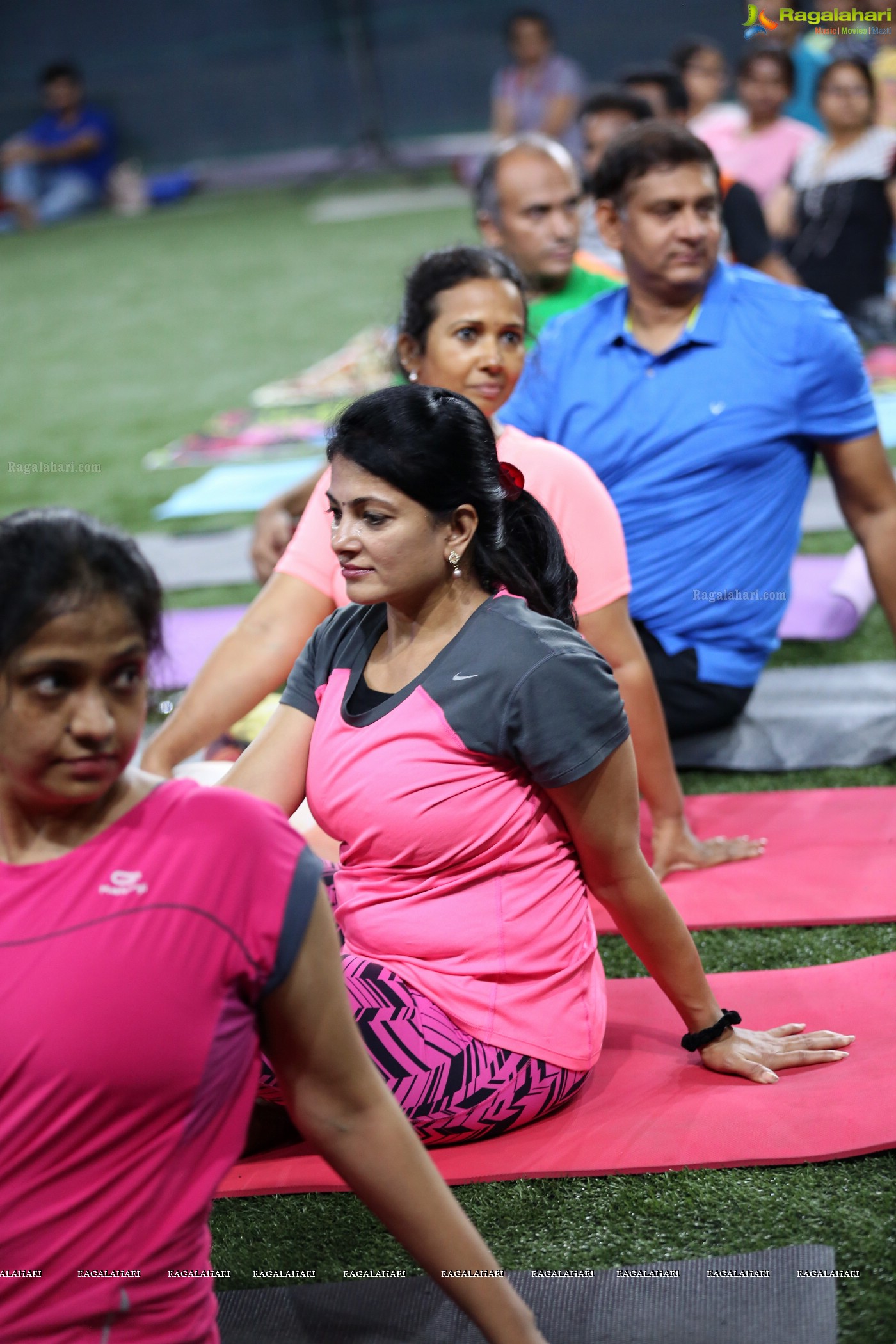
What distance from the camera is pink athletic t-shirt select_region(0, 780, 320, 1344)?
47.9 inches

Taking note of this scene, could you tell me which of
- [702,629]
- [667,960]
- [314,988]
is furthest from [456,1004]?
[702,629]

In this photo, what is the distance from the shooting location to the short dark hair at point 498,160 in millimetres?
4070

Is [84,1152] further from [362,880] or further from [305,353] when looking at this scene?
[305,353]

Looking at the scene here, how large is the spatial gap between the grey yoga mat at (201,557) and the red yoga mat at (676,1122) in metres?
2.95

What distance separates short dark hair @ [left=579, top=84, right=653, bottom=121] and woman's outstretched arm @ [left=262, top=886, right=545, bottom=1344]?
4767 millimetres

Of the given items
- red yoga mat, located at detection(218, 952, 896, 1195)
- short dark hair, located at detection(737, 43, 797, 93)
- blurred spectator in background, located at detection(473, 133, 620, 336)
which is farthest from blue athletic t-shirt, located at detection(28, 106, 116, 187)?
red yoga mat, located at detection(218, 952, 896, 1195)

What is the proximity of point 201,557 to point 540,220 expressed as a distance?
183cm

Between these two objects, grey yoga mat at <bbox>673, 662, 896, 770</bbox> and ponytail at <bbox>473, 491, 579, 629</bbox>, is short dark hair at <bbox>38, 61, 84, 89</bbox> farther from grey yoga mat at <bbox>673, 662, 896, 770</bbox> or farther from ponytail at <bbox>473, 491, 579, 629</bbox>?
ponytail at <bbox>473, 491, 579, 629</bbox>

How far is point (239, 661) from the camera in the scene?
269cm

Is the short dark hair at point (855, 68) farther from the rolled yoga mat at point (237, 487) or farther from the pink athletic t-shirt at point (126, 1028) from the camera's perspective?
the pink athletic t-shirt at point (126, 1028)

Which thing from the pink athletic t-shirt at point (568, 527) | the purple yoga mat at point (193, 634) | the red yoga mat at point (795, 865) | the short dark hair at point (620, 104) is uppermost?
the short dark hair at point (620, 104)

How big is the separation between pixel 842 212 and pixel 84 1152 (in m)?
6.48

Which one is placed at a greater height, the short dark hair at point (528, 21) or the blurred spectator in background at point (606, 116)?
the short dark hair at point (528, 21)

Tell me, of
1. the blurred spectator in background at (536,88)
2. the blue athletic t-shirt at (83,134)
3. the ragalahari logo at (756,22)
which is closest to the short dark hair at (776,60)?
the ragalahari logo at (756,22)
